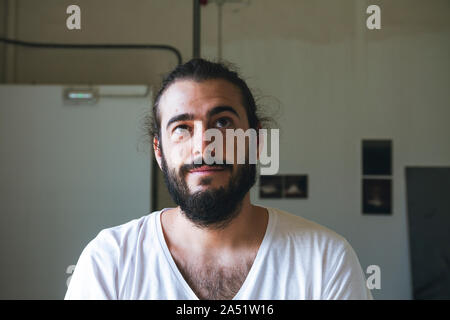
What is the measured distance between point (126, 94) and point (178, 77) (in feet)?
2.65

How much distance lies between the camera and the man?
553 millimetres

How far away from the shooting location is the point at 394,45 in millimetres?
1461

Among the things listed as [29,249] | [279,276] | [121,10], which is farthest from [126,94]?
[279,276]

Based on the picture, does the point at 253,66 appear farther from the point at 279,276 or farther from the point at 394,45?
the point at 279,276

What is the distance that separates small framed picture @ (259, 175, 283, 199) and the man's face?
0.84 meters

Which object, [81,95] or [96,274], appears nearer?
[96,274]

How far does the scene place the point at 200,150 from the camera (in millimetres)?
540

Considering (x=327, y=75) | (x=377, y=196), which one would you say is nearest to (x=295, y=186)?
(x=377, y=196)

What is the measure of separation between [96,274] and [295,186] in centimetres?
108

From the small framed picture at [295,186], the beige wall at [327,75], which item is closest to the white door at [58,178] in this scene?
the beige wall at [327,75]

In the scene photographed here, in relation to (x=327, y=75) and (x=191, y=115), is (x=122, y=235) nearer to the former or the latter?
(x=191, y=115)

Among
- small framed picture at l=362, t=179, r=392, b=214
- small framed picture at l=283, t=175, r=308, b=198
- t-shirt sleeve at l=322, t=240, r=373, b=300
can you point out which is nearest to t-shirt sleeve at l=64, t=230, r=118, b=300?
t-shirt sleeve at l=322, t=240, r=373, b=300

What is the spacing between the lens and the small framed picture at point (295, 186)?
149cm

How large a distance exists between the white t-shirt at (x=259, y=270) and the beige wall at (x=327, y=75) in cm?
83
